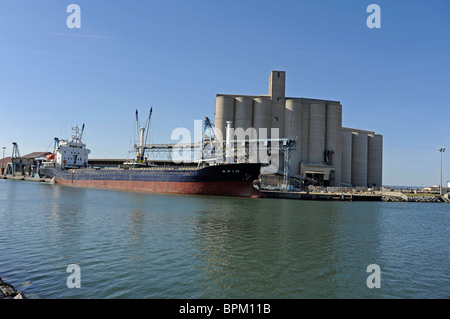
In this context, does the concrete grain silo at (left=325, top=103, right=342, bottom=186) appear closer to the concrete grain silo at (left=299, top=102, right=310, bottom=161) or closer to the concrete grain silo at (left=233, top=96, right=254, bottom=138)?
the concrete grain silo at (left=299, top=102, right=310, bottom=161)

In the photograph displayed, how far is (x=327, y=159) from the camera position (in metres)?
77.0

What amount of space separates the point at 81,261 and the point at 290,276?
7.87 meters

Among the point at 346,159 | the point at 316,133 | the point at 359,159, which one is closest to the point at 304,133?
the point at 316,133

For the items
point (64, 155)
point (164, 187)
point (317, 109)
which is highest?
point (317, 109)

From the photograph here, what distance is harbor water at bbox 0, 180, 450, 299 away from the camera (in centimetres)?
895

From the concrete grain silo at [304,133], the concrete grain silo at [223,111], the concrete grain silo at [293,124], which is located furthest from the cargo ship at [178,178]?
the concrete grain silo at [304,133]

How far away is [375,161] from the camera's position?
286 ft

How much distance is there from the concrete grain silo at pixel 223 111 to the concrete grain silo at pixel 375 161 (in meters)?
44.8

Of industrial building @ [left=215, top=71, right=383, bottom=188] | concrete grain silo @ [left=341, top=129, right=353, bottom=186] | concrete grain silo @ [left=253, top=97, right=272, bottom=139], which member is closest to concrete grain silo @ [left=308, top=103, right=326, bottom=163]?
industrial building @ [left=215, top=71, right=383, bottom=188]

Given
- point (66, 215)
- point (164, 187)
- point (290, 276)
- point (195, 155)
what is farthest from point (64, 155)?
point (290, 276)

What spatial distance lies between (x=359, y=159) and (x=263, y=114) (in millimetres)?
32783

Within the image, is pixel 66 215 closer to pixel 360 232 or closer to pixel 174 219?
pixel 174 219

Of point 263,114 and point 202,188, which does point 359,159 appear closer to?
point 263,114

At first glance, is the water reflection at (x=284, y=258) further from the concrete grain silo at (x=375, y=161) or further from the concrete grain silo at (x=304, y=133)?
the concrete grain silo at (x=375, y=161)
